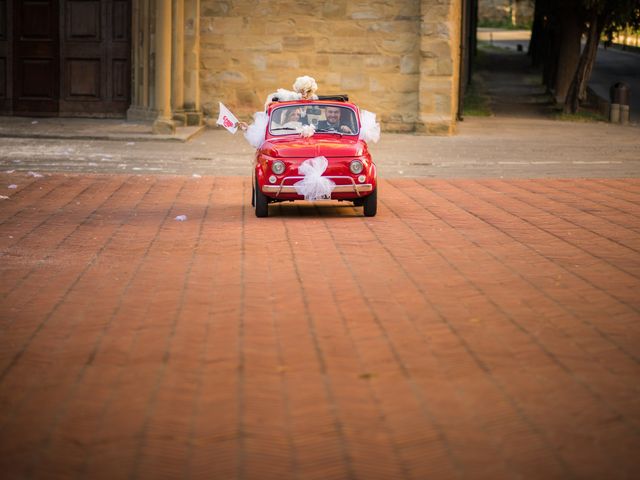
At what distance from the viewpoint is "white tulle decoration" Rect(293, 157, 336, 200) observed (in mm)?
12250

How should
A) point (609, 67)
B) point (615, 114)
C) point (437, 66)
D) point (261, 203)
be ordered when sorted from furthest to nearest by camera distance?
point (609, 67) → point (615, 114) → point (437, 66) → point (261, 203)

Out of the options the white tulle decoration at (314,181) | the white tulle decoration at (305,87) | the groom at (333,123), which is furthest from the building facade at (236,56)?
the white tulle decoration at (314,181)

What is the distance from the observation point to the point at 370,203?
1264cm

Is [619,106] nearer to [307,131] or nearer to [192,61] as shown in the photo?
[192,61]

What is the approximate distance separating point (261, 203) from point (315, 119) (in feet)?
4.59

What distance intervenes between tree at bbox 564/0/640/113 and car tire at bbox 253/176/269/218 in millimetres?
19197

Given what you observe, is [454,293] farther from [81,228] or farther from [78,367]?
[81,228]

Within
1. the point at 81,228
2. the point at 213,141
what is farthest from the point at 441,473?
the point at 213,141

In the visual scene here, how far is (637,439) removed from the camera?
5.32 m

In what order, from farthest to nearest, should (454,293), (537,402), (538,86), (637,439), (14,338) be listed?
(538,86) < (454,293) < (14,338) < (537,402) < (637,439)

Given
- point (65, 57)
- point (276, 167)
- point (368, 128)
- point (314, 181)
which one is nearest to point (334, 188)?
point (314, 181)

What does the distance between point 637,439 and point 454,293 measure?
11.0 ft

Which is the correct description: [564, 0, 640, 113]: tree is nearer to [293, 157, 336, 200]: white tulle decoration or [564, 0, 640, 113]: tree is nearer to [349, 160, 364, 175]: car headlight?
[349, 160, 364, 175]: car headlight

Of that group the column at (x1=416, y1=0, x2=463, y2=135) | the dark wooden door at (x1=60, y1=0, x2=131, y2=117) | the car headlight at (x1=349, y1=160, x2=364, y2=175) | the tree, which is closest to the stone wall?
the column at (x1=416, y1=0, x2=463, y2=135)
